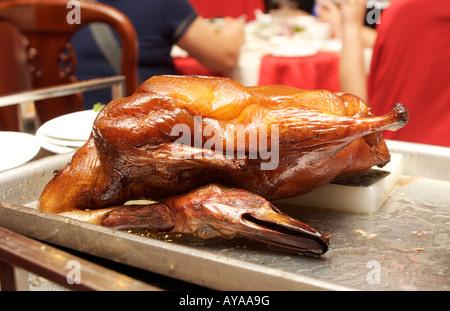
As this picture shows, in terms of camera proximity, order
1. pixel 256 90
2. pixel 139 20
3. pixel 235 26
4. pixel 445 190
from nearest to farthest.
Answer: pixel 256 90, pixel 445 190, pixel 139 20, pixel 235 26

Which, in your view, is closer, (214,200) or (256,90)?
(214,200)

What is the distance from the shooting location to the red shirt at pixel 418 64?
1.93 m

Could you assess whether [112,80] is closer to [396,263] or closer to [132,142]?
[132,142]

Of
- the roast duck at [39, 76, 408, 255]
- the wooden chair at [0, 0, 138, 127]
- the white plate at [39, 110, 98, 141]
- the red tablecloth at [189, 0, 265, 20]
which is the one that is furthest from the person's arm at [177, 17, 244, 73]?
the red tablecloth at [189, 0, 265, 20]

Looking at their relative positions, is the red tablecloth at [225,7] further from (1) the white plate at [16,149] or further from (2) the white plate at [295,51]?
(1) the white plate at [16,149]


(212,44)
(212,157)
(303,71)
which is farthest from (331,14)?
(212,157)

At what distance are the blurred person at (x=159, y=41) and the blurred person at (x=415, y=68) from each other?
999 millimetres

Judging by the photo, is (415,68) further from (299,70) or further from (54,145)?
(54,145)

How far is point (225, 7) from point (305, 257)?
19.1ft

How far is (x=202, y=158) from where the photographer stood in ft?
2.77

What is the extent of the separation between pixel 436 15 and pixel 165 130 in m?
1.50

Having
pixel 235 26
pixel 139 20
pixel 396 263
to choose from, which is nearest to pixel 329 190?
pixel 396 263

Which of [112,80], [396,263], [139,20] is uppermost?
[139,20]
